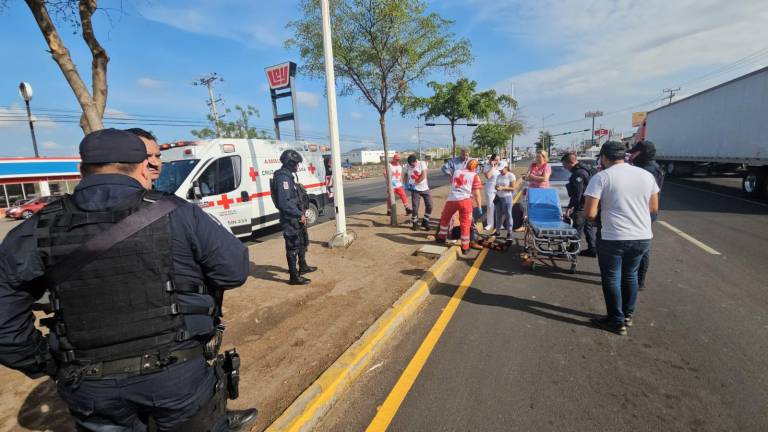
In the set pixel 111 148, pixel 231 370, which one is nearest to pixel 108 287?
pixel 111 148

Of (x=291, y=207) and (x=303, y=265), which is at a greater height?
(x=291, y=207)

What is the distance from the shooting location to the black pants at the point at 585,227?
19.5 ft

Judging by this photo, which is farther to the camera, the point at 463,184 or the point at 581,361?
the point at 463,184

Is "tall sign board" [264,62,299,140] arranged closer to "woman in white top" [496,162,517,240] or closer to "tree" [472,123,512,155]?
"woman in white top" [496,162,517,240]

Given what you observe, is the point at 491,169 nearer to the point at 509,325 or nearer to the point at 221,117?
the point at 509,325

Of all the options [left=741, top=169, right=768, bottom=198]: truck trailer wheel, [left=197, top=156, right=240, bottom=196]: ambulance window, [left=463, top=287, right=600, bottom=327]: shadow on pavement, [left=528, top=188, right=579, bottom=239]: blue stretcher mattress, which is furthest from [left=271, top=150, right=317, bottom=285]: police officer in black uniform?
[left=741, top=169, right=768, bottom=198]: truck trailer wheel

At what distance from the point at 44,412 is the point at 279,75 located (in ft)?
41.9

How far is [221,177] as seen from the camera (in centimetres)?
764

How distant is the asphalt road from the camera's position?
7.93ft

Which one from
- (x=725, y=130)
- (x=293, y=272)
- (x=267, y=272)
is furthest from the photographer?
(x=725, y=130)

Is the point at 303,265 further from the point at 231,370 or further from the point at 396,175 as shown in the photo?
the point at 396,175

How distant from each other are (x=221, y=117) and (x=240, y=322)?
134ft

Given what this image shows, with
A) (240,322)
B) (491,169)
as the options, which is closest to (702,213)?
(491,169)

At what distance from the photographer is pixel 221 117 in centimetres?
3919
